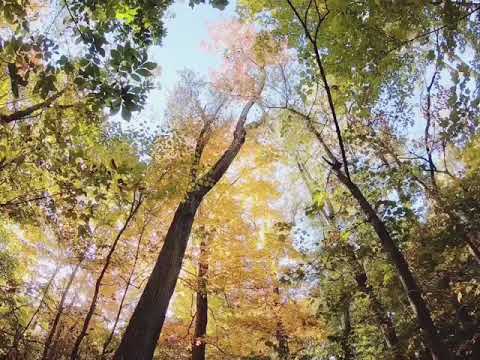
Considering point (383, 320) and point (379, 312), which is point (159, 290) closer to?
point (379, 312)

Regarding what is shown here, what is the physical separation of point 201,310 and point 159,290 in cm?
588

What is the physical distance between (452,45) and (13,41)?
3473 millimetres

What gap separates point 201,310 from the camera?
1091 cm

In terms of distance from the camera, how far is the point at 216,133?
38.5ft

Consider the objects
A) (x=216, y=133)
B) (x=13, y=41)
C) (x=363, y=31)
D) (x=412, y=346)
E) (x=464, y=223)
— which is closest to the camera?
(x=13, y=41)

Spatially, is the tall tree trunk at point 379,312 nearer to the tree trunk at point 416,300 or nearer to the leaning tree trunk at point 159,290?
the tree trunk at point 416,300

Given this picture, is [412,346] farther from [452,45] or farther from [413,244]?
[452,45]

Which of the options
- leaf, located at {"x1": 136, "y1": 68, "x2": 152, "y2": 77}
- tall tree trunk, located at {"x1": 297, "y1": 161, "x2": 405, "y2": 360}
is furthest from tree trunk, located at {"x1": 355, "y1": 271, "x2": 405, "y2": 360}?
leaf, located at {"x1": 136, "y1": 68, "x2": 152, "y2": 77}

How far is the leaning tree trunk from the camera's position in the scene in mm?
4805

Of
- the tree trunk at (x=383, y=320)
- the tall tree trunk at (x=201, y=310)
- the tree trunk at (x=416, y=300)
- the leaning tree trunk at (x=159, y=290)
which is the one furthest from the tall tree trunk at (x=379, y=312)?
the tall tree trunk at (x=201, y=310)

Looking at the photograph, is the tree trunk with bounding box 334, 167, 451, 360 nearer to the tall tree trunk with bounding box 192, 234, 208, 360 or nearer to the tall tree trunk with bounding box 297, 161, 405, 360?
the tall tree trunk with bounding box 297, 161, 405, 360

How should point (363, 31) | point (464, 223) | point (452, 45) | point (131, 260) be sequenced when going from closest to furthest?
point (452, 45), point (363, 31), point (464, 223), point (131, 260)

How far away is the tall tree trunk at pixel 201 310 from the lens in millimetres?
9648

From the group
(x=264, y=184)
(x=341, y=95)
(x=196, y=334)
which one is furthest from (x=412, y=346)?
(x=264, y=184)
